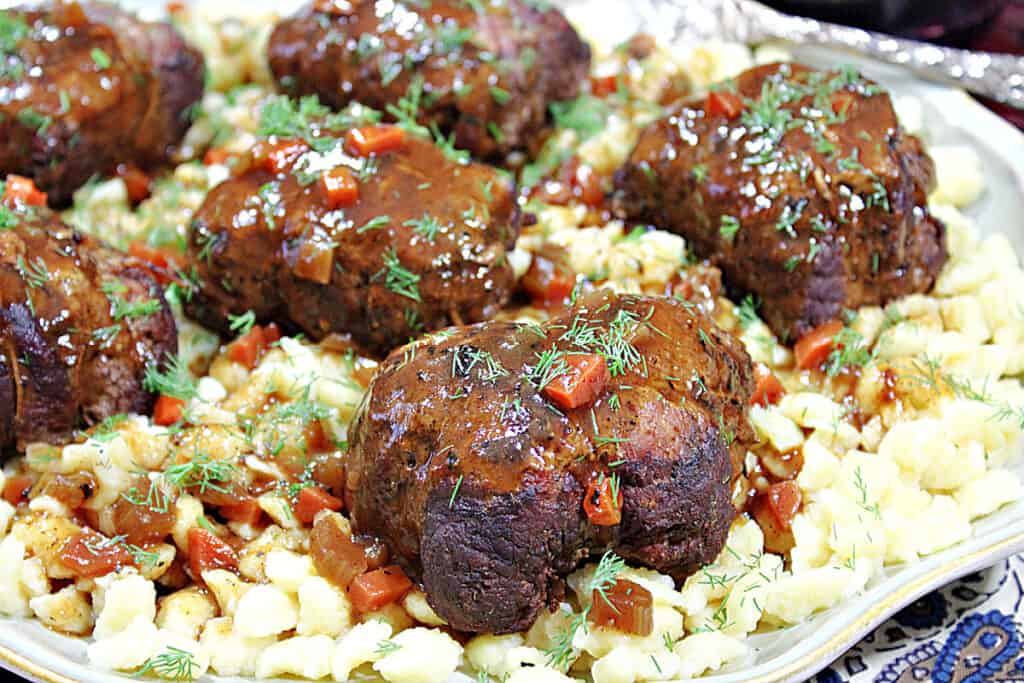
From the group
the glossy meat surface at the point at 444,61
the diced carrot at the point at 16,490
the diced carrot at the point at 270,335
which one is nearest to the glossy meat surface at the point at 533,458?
the diced carrot at the point at 270,335

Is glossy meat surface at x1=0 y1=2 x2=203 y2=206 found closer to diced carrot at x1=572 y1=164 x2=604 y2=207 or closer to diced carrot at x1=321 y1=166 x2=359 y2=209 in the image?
diced carrot at x1=321 y1=166 x2=359 y2=209

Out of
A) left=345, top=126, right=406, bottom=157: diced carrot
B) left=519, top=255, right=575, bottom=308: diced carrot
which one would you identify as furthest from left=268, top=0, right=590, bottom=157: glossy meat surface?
left=519, top=255, right=575, bottom=308: diced carrot

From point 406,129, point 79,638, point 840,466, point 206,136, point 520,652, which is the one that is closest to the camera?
point 520,652

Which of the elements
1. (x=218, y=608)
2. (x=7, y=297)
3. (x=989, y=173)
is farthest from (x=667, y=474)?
(x=989, y=173)

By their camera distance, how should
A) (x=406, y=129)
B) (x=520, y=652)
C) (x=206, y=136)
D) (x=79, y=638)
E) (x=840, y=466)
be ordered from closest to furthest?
1. (x=520, y=652)
2. (x=79, y=638)
3. (x=840, y=466)
4. (x=406, y=129)
5. (x=206, y=136)

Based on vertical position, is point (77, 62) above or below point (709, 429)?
above

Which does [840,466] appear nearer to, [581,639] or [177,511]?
[581,639]
